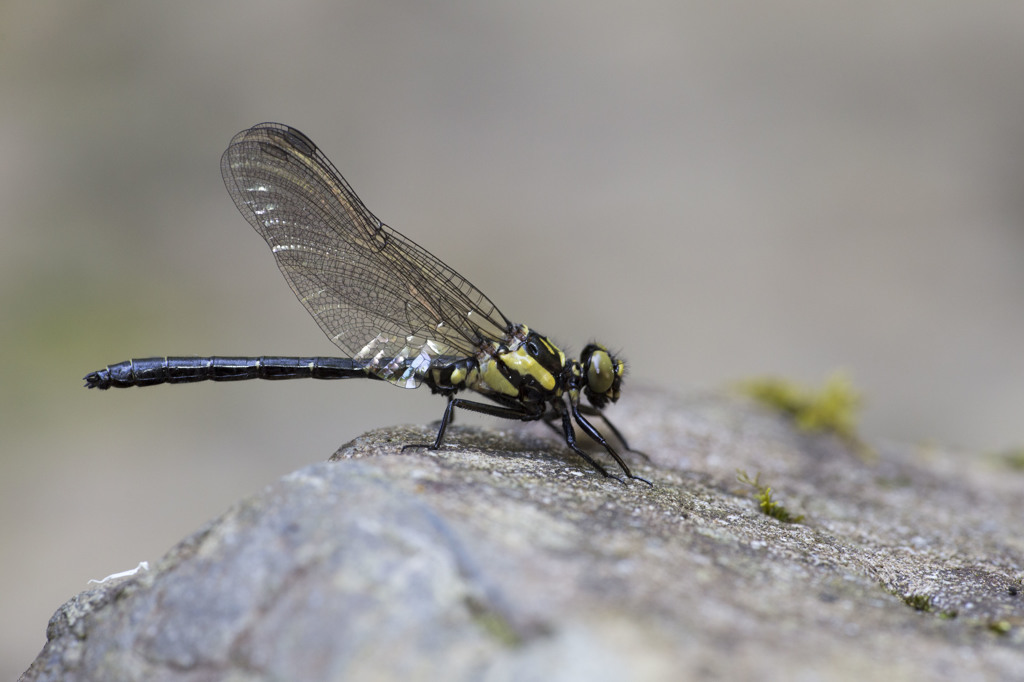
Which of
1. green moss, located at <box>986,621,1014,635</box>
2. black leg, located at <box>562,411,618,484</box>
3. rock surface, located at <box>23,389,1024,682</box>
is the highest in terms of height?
black leg, located at <box>562,411,618,484</box>

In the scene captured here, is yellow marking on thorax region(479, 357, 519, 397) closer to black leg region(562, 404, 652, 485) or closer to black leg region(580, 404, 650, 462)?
black leg region(562, 404, 652, 485)

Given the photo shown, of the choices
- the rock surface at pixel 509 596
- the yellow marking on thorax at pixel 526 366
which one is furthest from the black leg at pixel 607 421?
Result: the rock surface at pixel 509 596

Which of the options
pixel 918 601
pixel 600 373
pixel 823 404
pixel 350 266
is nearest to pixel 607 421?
pixel 600 373

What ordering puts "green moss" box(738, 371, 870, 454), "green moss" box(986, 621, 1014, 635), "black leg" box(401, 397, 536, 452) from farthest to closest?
1. "green moss" box(738, 371, 870, 454)
2. "black leg" box(401, 397, 536, 452)
3. "green moss" box(986, 621, 1014, 635)

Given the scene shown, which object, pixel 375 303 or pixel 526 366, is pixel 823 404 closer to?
pixel 526 366

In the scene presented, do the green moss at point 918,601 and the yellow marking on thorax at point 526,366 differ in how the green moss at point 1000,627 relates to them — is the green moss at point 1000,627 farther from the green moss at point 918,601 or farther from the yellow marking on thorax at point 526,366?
the yellow marking on thorax at point 526,366

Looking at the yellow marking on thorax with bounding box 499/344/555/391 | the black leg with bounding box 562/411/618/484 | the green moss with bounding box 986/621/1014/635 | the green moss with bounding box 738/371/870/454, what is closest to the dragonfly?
the yellow marking on thorax with bounding box 499/344/555/391

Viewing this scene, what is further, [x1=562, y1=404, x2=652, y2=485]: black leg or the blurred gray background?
the blurred gray background
